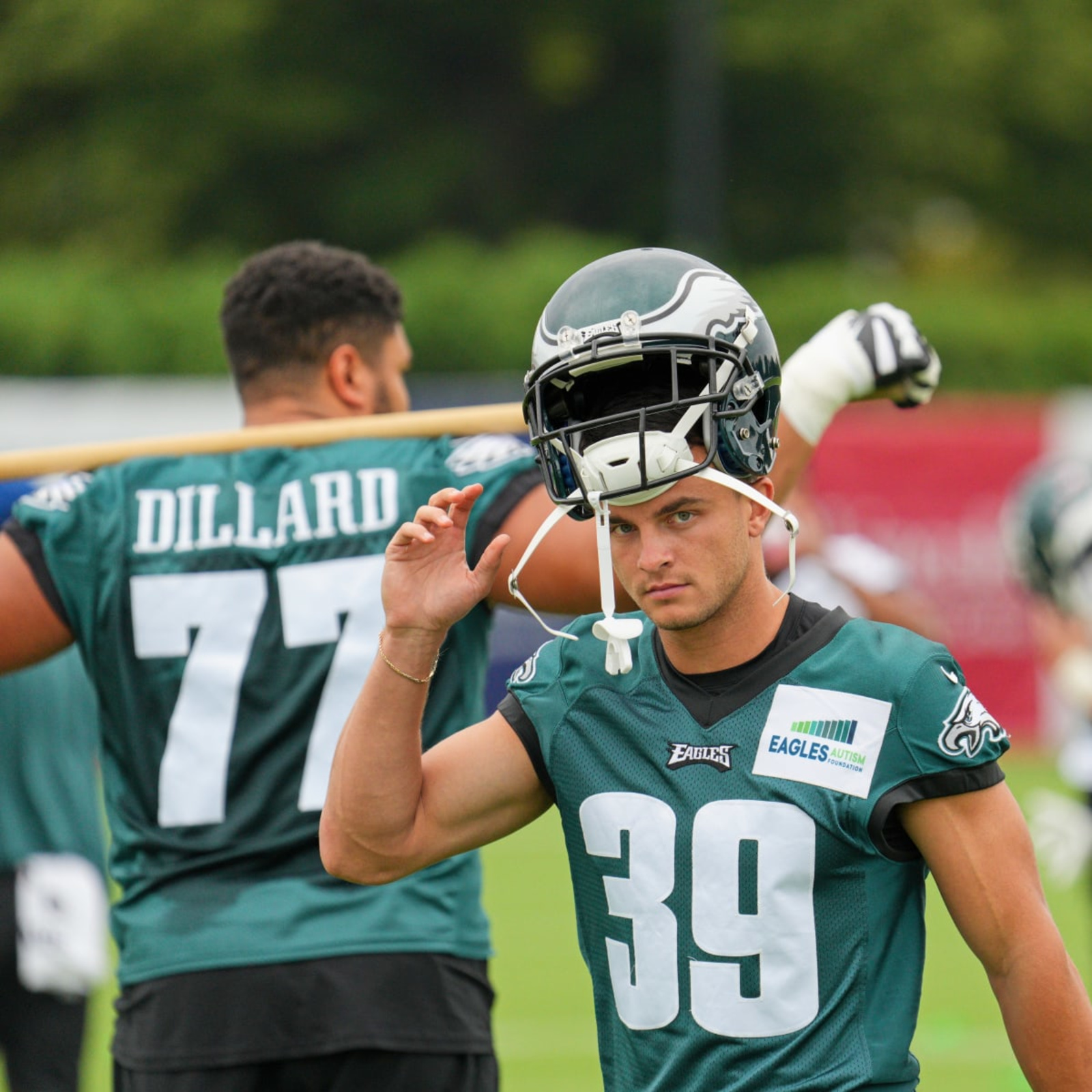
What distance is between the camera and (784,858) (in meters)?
2.74

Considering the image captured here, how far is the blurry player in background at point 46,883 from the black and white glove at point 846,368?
6.47 feet

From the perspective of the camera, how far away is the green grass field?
704 cm

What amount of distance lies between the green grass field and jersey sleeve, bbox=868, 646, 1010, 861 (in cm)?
335

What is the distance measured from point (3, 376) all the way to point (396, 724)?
15.0 meters

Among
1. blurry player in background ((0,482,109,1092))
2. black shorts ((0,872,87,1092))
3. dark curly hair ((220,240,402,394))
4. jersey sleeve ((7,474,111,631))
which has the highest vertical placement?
dark curly hair ((220,240,402,394))

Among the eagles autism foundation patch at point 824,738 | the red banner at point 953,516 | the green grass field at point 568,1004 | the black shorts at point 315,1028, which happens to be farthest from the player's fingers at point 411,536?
the red banner at point 953,516

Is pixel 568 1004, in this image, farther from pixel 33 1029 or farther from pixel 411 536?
pixel 411 536

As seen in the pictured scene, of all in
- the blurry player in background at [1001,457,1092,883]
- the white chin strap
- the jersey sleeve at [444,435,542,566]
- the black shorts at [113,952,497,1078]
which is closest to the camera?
the white chin strap

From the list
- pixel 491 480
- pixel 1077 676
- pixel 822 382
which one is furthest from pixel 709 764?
pixel 1077 676

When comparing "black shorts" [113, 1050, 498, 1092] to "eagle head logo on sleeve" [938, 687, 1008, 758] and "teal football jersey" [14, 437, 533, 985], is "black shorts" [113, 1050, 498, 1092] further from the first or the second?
"eagle head logo on sleeve" [938, 687, 1008, 758]

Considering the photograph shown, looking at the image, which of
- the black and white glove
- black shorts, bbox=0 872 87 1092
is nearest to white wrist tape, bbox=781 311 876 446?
the black and white glove

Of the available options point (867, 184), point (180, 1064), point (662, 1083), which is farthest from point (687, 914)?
point (867, 184)

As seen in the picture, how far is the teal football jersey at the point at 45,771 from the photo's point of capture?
5.30 m

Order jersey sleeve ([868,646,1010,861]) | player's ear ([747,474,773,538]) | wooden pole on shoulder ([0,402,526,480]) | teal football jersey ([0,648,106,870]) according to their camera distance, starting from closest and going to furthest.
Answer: jersey sleeve ([868,646,1010,861]), player's ear ([747,474,773,538]), wooden pole on shoulder ([0,402,526,480]), teal football jersey ([0,648,106,870])
